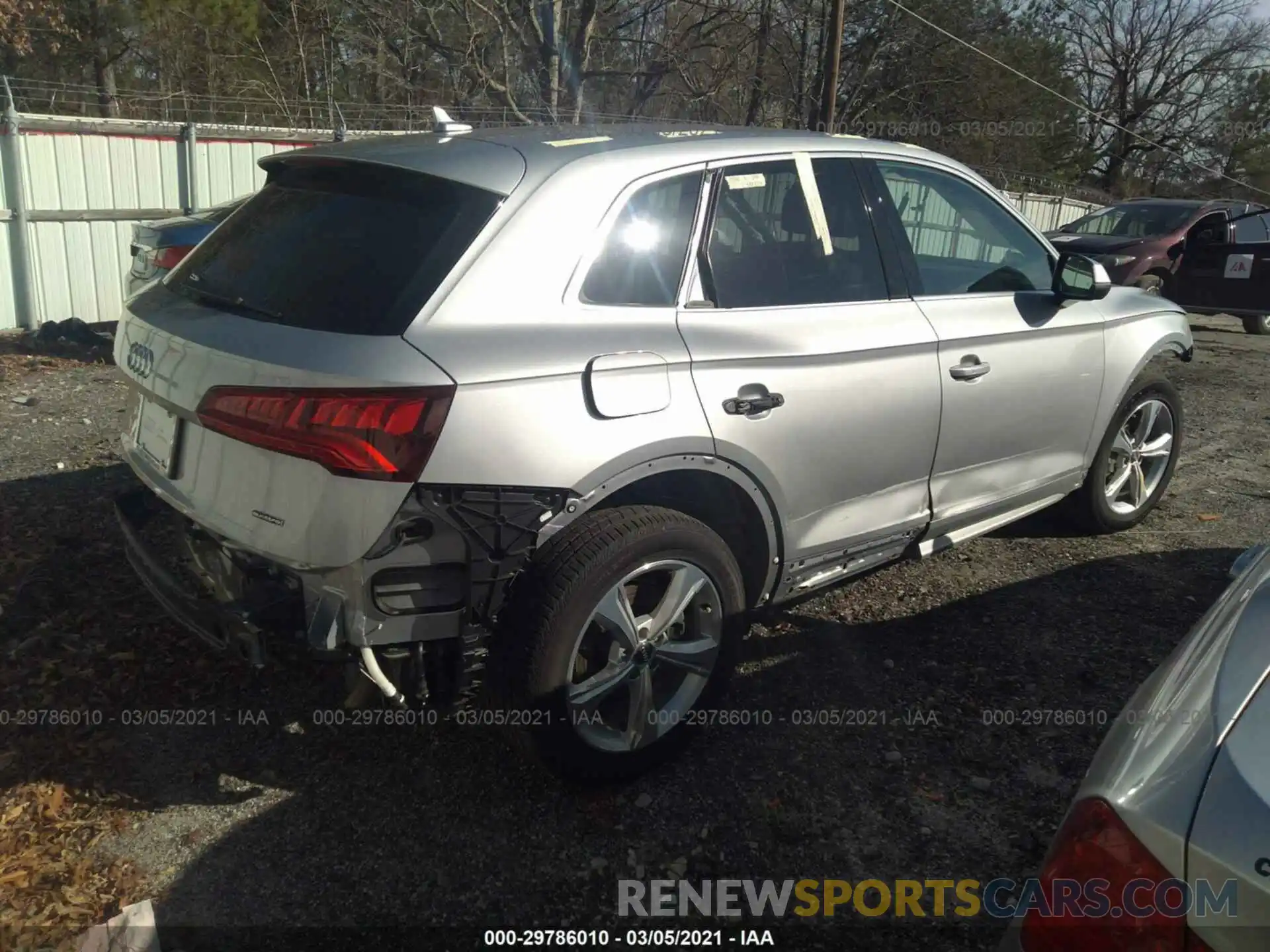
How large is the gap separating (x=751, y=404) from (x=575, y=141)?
965mm

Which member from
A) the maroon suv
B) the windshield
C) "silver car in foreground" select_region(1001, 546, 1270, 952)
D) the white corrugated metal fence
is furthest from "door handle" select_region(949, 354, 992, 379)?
the windshield

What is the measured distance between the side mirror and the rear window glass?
8.41 feet

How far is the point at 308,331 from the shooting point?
8.46 feet

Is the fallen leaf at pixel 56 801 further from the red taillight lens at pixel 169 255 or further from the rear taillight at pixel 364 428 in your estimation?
the red taillight lens at pixel 169 255

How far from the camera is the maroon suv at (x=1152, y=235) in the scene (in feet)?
38.3

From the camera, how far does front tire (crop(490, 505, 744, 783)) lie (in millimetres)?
2684

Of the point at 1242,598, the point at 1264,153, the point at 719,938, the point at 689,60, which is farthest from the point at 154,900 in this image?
the point at 1264,153

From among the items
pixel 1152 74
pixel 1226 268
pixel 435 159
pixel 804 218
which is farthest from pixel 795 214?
pixel 1152 74

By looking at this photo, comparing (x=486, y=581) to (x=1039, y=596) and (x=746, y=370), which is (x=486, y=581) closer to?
(x=746, y=370)

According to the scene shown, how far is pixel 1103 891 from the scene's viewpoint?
57.6 inches

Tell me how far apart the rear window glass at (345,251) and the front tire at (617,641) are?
784mm

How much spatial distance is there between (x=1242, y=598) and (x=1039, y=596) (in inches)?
102

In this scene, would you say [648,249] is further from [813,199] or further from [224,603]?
[224,603]

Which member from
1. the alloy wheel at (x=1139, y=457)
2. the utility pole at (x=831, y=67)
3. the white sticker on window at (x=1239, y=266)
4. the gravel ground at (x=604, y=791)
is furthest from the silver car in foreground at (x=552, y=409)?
the utility pole at (x=831, y=67)
